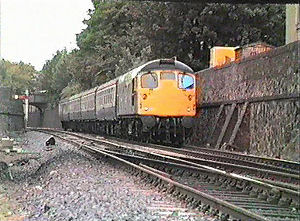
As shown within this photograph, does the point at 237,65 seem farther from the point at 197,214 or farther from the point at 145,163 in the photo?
the point at 197,214

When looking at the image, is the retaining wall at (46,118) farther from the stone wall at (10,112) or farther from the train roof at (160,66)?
the train roof at (160,66)

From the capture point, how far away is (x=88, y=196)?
833cm

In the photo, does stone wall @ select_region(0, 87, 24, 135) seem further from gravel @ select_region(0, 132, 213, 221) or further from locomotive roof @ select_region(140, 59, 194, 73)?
gravel @ select_region(0, 132, 213, 221)

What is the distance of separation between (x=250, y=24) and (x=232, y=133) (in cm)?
1155

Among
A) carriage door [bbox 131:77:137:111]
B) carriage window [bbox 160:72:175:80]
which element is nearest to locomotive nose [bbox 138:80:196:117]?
carriage window [bbox 160:72:175:80]

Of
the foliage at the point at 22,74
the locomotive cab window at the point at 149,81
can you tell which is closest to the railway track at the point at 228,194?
the locomotive cab window at the point at 149,81

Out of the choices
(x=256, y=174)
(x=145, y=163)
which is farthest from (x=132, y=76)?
(x=256, y=174)

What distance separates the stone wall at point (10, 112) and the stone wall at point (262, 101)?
88.2ft

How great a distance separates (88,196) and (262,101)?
8.72 meters

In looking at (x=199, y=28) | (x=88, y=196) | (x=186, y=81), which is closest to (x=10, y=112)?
(x=199, y=28)

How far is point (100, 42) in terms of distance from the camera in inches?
1997

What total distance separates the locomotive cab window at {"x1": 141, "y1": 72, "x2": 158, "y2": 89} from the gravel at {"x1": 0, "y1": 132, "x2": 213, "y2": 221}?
581 centimetres

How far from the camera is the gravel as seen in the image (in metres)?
6.86

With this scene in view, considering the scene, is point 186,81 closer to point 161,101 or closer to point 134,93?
point 161,101
